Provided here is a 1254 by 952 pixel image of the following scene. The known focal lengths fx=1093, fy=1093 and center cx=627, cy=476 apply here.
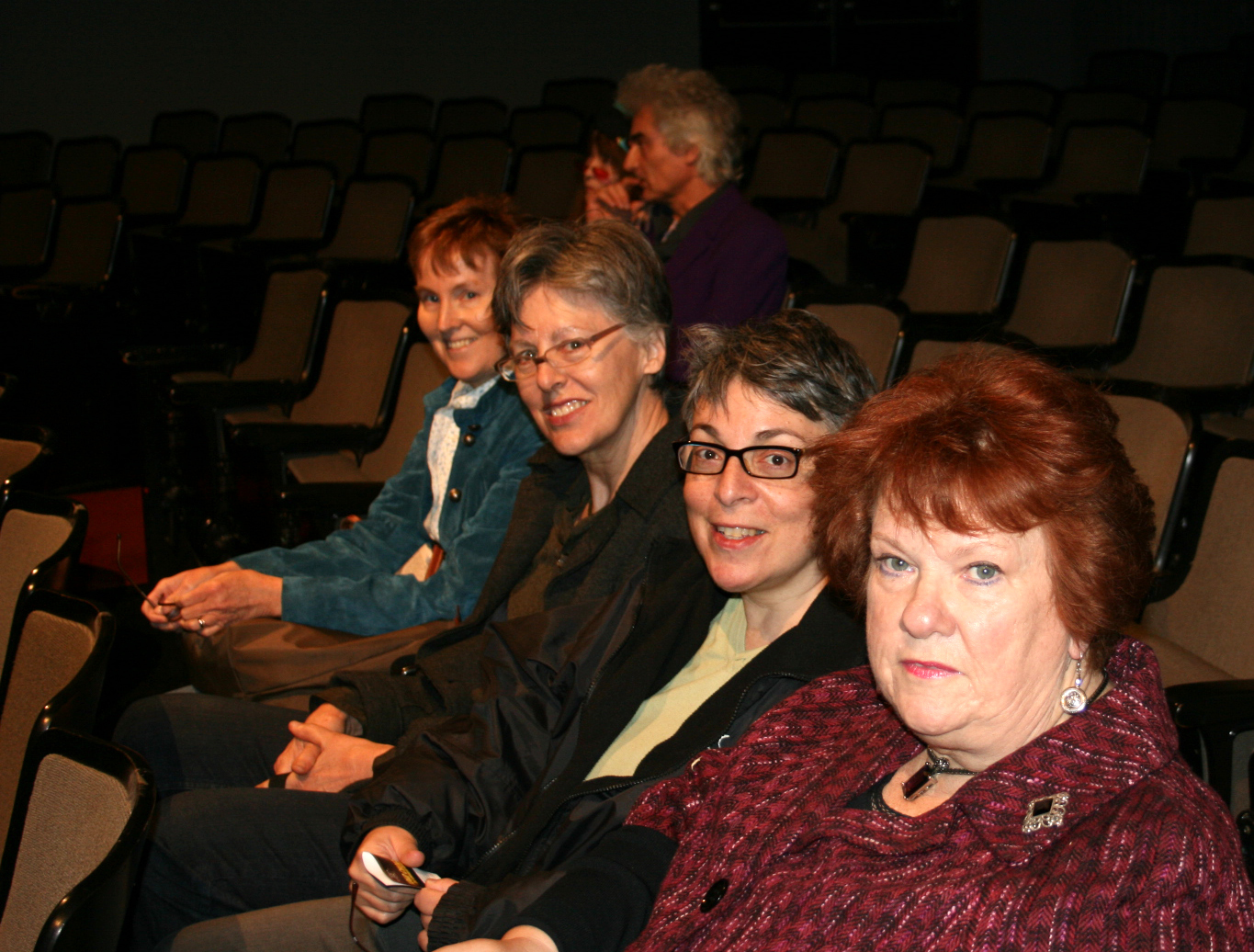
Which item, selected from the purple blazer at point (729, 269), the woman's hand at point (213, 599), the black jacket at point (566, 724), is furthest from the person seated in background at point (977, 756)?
the purple blazer at point (729, 269)

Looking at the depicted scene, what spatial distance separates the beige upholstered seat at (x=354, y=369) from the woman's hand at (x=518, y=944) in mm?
2514

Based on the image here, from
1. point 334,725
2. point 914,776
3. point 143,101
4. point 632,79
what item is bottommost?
point 334,725

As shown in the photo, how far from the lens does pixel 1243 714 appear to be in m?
1.51

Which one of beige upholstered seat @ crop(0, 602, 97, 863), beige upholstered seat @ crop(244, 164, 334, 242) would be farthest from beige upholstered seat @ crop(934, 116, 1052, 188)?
beige upholstered seat @ crop(0, 602, 97, 863)

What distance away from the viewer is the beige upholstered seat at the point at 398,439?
326cm

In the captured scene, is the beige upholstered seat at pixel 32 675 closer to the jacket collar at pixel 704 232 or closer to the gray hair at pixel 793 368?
the gray hair at pixel 793 368

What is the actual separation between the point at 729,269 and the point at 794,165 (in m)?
3.99

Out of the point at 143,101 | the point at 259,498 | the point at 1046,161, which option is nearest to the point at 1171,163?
the point at 1046,161

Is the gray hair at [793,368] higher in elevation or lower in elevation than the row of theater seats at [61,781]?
higher

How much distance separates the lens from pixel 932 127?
732 cm

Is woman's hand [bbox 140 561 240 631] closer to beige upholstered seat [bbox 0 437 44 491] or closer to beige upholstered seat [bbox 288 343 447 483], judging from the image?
beige upholstered seat [bbox 0 437 44 491]

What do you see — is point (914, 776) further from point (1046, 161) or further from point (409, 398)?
point (1046, 161)

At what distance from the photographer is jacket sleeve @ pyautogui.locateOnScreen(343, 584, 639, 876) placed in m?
1.59

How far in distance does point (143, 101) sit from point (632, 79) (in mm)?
7991
